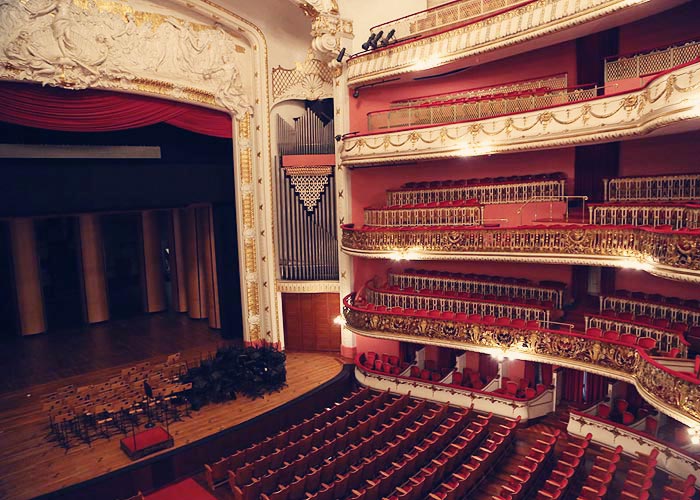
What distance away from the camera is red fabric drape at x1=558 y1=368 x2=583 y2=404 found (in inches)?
452

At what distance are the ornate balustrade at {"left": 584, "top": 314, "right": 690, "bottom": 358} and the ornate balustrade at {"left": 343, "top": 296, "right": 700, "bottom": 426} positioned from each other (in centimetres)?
75

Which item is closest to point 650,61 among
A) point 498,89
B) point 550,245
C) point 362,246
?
point 498,89

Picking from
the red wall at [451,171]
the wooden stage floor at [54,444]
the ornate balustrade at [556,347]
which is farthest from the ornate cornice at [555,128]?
the wooden stage floor at [54,444]

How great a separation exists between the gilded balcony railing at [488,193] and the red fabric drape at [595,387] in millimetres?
4069

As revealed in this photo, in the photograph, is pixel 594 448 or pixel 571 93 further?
pixel 571 93

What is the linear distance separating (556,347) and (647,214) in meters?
3.01

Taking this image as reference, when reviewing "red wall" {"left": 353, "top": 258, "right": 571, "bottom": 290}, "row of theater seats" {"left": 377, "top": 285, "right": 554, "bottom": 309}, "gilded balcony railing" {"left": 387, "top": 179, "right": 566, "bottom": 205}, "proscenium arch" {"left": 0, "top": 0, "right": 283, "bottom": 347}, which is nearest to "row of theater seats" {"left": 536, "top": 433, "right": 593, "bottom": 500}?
"row of theater seats" {"left": 377, "top": 285, "right": 554, "bottom": 309}

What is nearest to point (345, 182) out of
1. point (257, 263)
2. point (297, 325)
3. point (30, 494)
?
point (257, 263)

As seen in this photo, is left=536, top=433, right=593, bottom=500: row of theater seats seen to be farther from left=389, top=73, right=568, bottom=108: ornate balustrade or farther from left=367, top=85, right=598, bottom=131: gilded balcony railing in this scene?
left=389, top=73, right=568, bottom=108: ornate balustrade

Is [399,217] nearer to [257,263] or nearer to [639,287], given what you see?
[257,263]

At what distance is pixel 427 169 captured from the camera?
14.2 meters

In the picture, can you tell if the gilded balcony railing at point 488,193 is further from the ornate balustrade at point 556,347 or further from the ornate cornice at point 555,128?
the ornate balustrade at point 556,347

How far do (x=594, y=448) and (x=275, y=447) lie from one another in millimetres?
6124

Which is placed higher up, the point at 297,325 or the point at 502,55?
the point at 502,55
